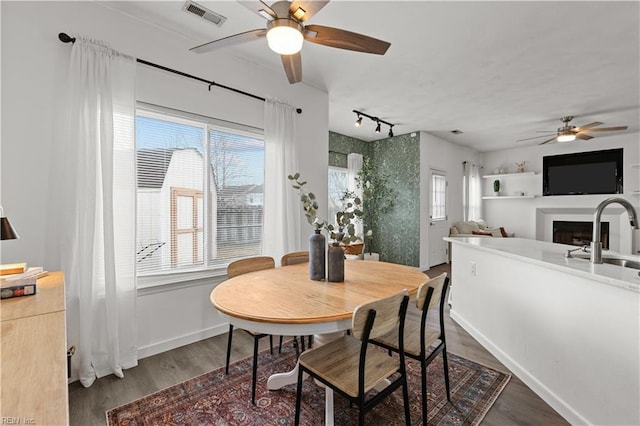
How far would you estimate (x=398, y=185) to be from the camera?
616 cm

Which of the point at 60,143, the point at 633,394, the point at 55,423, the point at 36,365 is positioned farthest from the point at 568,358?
the point at 60,143

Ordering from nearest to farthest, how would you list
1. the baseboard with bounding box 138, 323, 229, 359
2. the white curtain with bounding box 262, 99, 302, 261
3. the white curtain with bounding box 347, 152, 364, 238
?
1. the baseboard with bounding box 138, 323, 229, 359
2. the white curtain with bounding box 262, 99, 302, 261
3. the white curtain with bounding box 347, 152, 364, 238

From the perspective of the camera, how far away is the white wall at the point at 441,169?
5.86 m

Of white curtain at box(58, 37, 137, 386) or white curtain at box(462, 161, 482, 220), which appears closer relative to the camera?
white curtain at box(58, 37, 137, 386)

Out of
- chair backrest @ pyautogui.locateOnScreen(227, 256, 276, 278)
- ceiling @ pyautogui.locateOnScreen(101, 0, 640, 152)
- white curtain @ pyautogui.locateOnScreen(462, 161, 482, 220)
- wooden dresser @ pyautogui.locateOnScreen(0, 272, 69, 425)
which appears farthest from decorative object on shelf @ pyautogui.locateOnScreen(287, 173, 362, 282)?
white curtain @ pyautogui.locateOnScreen(462, 161, 482, 220)

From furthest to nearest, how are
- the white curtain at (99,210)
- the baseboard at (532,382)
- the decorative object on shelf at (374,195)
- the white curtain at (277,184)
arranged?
1. the decorative object on shelf at (374,195)
2. the white curtain at (277,184)
3. the white curtain at (99,210)
4. the baseboard at (532,382)

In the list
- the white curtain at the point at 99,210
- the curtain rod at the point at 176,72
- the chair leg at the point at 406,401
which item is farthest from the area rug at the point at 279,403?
the curtain rod at the point at 176,72

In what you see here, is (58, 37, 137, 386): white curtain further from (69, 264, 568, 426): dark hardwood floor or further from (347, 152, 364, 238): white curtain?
(347, 152, 364, 238): white curtain

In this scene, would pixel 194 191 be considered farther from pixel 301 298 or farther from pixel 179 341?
pixel 301 298

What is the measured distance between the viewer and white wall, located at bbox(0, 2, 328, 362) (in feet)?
6.30

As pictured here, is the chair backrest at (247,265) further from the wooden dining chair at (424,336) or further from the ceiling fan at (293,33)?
the ceiling fan at (293,33)

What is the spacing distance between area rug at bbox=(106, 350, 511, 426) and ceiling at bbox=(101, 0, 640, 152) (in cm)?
278

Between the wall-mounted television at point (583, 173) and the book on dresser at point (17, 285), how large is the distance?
864 centimetres

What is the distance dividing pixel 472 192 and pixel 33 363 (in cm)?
832
